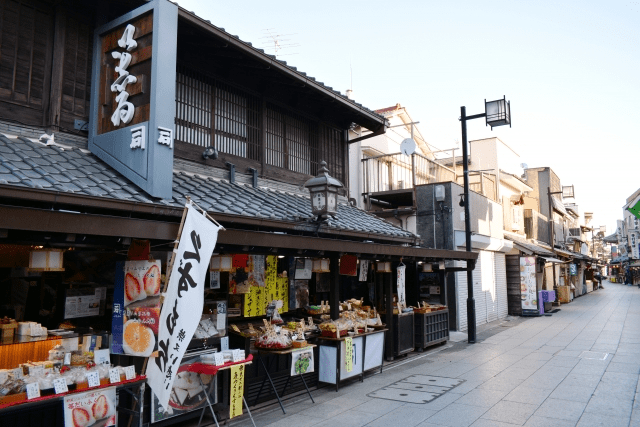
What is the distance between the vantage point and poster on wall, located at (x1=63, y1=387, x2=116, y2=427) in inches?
221

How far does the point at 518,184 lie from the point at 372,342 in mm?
24503

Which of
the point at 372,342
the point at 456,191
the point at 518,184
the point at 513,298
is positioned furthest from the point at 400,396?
the point at 518,184

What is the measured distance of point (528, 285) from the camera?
82.6 feet

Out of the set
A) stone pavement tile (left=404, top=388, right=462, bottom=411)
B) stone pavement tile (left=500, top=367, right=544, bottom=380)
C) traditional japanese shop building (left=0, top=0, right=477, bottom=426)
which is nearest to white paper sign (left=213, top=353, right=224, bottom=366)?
traditional japanese shop building (left=0, top=0, right=477, bottom=426)

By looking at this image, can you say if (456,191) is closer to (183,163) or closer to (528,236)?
(183,163)

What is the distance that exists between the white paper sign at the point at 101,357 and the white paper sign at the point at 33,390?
0.97 m

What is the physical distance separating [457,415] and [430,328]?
7.13 m

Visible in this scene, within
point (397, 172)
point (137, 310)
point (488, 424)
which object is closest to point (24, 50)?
point (137, 310)

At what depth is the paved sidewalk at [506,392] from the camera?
8.00m

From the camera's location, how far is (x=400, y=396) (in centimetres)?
955

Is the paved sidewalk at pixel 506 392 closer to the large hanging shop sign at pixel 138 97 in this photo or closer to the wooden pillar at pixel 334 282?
the wooden pillar at pixel 334 282

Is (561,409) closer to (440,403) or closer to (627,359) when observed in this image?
(440,403)

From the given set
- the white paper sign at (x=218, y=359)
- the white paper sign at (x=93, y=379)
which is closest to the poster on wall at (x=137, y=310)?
the white paper sign at (x=93, y=379)

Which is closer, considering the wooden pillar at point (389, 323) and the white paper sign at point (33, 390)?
the white paper sign at point (33, 390)
